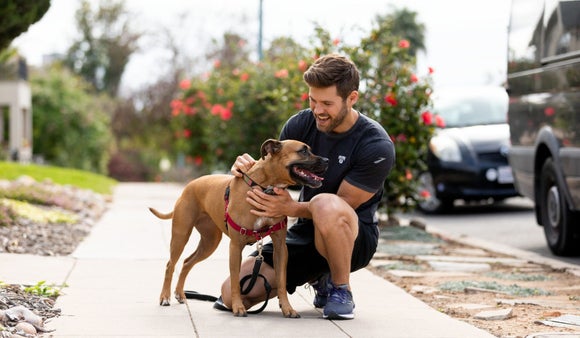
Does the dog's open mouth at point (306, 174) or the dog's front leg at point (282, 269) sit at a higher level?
the dog's open mouth at point (306, 174)

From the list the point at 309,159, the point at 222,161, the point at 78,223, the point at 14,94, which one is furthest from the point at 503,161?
the point at 14,94

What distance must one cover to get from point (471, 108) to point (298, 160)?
1067cm

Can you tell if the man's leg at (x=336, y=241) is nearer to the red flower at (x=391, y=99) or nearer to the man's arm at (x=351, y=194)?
the man's arm at (x=351, y=194)

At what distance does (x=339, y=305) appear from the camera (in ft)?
21.5

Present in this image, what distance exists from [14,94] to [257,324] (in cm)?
3303

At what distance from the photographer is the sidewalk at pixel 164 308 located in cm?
618

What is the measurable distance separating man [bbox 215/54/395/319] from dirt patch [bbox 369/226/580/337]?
943 millimetres

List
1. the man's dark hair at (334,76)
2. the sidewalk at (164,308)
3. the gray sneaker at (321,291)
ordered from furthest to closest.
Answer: the gray sneaker at (321,291)
the man's dark hair at (334,76)
the sidewalk at (164,308)

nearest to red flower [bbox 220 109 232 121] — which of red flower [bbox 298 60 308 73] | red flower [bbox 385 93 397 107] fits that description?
red flower [bbox 298 60 308 73]

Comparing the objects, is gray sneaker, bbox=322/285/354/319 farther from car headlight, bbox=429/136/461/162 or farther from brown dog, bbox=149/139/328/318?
car headlight, bbox=429/136/461/162

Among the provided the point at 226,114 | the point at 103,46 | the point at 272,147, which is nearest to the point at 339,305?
the point at 272,147

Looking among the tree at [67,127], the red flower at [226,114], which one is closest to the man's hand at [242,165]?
the red flower at [226,114]

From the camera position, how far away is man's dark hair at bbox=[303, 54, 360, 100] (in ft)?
21.1

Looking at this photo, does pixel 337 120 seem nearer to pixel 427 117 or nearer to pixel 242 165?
pixel 242 165
